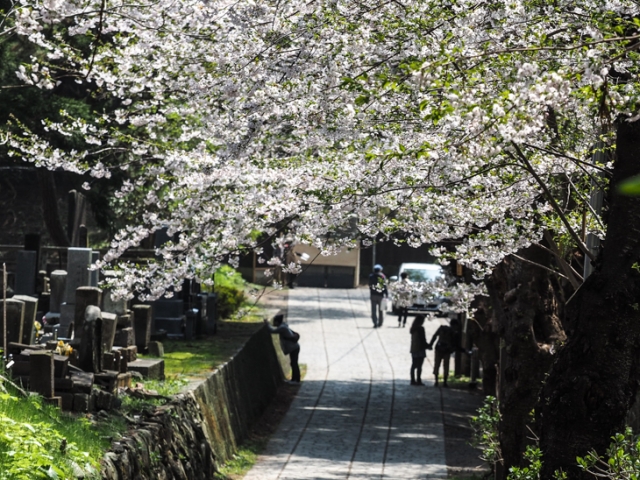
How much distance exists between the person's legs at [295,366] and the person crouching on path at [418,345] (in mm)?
2717

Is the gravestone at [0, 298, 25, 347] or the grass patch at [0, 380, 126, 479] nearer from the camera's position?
the grass patch at [0, 380, 126, 479]

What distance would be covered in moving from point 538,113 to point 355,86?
2792 millimetres

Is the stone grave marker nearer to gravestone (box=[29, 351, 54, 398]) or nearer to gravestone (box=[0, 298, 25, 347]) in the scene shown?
gravestone (box=[0, 298, 25, 347])

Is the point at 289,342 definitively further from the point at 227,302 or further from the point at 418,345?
the point at 227,302

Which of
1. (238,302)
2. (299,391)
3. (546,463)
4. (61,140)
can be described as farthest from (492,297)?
(238,302)

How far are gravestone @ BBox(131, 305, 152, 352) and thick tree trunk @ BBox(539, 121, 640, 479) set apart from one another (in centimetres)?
978

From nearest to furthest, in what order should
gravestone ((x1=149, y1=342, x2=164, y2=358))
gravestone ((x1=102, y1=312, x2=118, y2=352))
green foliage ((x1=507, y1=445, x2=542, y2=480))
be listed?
1. green foliage ((x1=507, y1=445, x2=542, y2=480))
2. gravestone ((x1=102, y1=312, x2=118, y2=352))
3. gravestone ((x1=149, y1=342, x2=164, y2=358))

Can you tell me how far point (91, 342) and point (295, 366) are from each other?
1295cm

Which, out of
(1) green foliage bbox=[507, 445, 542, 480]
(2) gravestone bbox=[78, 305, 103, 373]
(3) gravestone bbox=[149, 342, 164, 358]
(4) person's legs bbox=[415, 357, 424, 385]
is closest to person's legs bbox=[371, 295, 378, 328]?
(4) person's legs bbox=[415, 357, 424, 385]

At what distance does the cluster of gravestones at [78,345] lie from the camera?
30.5 feet

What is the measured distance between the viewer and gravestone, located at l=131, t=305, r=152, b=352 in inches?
592

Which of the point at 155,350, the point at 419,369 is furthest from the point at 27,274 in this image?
the point at 419,369

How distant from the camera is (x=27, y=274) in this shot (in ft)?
50.9

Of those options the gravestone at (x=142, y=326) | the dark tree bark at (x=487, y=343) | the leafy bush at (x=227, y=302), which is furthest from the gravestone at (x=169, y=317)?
the leafy bush at (x=227, y=302)
